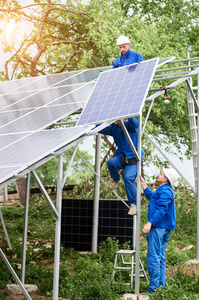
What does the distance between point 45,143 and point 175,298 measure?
251 cm

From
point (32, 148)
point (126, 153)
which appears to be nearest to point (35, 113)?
point (126, 153)

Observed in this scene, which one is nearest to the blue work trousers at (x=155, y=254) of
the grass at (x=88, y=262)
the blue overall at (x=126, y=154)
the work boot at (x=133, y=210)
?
the grass at (x=88, y=262)

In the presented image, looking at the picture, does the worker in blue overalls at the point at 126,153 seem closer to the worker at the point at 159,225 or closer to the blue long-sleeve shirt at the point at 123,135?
the blue long-sleeve shirt at the point at 123,135

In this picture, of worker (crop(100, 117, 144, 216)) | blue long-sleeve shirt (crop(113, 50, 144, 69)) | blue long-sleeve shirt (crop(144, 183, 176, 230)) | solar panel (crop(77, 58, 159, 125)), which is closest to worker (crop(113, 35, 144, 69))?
blue long-sleeve shirt (crop(113, 50, 144, 69))

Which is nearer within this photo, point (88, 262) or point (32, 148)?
point (32, 148)

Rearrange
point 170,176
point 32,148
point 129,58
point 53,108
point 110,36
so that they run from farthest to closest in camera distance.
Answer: point 110,36 → point 129,58 → point 53,108 → point 170,176 → point 32,148

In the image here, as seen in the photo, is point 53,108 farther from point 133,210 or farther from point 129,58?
point 133,210

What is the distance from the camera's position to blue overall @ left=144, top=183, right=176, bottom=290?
6168 mm

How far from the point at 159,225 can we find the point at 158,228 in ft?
0.14

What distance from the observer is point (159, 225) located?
6.28 m

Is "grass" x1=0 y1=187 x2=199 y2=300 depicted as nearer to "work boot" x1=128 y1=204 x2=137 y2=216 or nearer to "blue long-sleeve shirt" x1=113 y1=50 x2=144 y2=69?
"work boot" x1=128 y1=204 x2=137 y2=216

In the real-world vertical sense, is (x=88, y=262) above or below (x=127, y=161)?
below

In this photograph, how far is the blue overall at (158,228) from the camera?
6.17m

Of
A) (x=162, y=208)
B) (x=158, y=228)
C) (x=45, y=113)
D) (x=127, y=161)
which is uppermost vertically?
(x=45, y=113)
